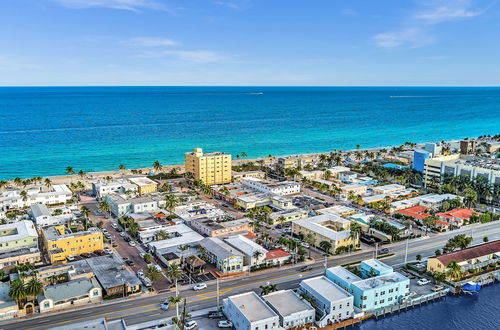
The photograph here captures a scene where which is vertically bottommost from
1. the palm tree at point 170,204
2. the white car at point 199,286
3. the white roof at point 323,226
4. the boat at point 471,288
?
the boat at point 471,288

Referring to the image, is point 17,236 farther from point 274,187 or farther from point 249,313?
point 274,187

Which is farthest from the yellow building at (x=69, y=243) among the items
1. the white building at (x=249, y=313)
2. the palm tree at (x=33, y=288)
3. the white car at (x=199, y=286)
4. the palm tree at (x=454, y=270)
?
the palm tree at (x=454, y=270)

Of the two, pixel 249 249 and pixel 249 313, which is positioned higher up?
pixel 249 249

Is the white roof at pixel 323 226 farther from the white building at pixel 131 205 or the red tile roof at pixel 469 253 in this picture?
the white building at pixel 131 205

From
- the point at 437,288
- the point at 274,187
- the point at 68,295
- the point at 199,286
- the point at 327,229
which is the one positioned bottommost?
the point at 437,288

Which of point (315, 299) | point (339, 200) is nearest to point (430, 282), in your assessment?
point (315, 299)

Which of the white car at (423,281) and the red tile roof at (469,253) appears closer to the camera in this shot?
the white car at (423,281)

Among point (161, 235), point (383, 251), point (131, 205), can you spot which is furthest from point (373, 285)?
point (131, 205)
